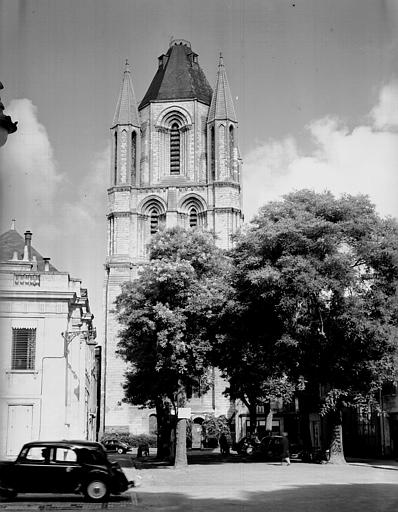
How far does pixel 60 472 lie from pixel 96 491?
2.95 ft

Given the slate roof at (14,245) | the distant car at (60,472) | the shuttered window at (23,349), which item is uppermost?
the slate roof at (14,245)

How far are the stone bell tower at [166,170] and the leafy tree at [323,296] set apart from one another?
145ft

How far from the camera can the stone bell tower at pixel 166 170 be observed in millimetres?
81250

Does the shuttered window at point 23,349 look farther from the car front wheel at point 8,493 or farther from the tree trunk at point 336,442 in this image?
the car front wheel at point 8,493

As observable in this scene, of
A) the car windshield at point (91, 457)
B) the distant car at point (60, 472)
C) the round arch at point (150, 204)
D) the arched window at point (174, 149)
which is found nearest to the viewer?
the distant car at point (60, 472)

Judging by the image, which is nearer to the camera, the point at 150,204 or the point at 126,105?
the point at 150,204

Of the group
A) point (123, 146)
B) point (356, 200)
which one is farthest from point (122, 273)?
point (356, 200)

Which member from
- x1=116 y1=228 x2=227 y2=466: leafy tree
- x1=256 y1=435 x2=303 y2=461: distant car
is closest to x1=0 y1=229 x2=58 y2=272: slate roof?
x1=116 y1=228 x2=227 y2=466: leafy tree

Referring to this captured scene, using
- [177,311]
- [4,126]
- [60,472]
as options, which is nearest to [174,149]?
[177,311]

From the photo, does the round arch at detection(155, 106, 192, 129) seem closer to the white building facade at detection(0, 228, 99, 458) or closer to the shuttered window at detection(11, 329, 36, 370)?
the white building facade at detection(0, 228, 99, 458)

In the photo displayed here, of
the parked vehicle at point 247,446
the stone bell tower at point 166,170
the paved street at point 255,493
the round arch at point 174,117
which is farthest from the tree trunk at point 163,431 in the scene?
the round arch at point 174,117

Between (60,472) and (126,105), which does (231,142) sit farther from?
(60,472)

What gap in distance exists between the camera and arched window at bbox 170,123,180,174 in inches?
3430

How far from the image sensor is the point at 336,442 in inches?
1307
